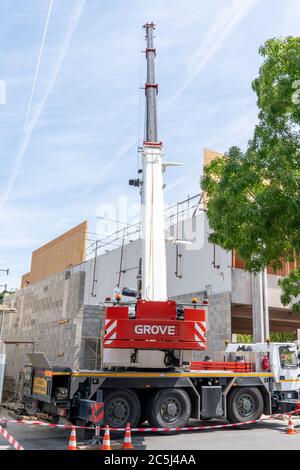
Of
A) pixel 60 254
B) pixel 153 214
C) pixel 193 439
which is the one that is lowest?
pixel 193 439

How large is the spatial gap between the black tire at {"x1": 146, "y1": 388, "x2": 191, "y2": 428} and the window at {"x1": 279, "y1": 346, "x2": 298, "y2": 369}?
12.4 feet

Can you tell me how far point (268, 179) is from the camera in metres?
11.4

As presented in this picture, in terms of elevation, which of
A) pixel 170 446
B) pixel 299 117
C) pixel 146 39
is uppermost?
pixel 146 39

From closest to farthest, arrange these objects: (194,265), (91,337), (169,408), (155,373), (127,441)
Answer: (127,441), (155,373), (169,408), (91,337), (194,265)

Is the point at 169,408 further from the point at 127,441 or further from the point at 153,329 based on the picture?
the point at 127,441

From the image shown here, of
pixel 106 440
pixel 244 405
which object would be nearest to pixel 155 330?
pixel 106 440

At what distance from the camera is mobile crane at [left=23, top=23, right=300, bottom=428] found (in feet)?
38.5

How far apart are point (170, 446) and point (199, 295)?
12752 millimetres

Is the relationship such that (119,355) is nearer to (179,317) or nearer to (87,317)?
(179,317)

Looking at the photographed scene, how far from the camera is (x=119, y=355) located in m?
12.3

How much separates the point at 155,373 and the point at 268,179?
5.78 metres

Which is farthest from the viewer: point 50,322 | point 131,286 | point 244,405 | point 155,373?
point 131,286
